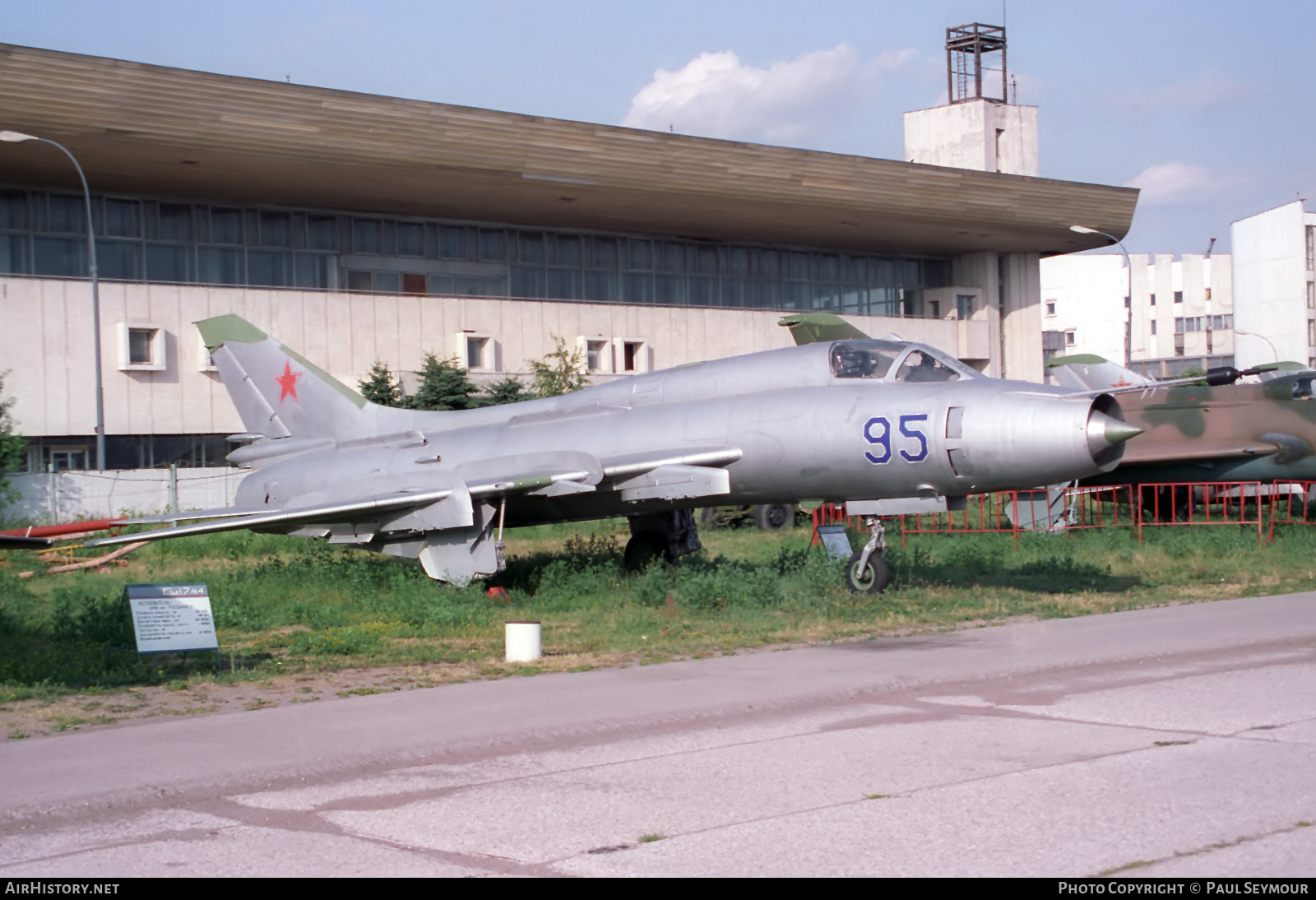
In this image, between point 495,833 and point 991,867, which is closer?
point 991,867

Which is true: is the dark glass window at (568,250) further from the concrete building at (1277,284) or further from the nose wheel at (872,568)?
the concrete building at (1277,284)

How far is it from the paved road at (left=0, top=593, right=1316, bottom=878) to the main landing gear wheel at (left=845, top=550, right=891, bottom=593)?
4.19 m

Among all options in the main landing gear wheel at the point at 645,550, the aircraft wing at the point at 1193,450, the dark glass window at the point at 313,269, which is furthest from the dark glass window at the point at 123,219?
the aircraft wing at the point at 1193,450

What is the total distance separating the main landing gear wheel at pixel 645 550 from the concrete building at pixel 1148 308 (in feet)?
275

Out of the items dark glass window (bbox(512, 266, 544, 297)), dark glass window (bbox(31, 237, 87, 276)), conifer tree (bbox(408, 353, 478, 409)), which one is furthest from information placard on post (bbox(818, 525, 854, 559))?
dark glass window (bbox(512, 266, 544, 297))

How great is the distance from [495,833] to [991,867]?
7.33 ft

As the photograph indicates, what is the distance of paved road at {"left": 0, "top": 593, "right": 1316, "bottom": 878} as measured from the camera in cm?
546

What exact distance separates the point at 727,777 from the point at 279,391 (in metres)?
13.7

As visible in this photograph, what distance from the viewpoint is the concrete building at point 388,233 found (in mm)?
32781

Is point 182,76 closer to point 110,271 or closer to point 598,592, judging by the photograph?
point 110,271

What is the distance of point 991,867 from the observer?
200 inches

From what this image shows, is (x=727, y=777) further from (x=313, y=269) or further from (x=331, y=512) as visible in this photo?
(x=313, y=269)

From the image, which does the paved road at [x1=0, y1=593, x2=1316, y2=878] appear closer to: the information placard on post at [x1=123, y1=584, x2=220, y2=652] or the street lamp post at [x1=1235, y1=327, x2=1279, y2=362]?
the information placard on post at [x1=123, y1=584, x2=220, y2=652]
